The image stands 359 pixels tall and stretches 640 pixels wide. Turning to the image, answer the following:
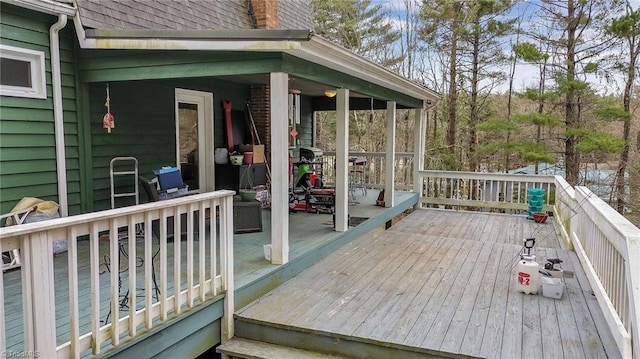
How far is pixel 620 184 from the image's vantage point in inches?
488

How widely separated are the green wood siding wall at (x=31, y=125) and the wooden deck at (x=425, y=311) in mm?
2579

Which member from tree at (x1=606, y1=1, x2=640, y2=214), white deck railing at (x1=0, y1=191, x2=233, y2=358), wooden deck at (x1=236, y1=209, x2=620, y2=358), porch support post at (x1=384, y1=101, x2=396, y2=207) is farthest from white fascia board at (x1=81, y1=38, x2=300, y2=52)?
tree at (x1=606, y1=1, x2=640, y2=214)

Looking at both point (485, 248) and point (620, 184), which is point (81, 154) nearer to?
point (485, 248)

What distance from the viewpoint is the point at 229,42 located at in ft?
12.2

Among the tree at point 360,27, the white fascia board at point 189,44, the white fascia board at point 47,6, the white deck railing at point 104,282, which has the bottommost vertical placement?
the white deck railing at point 104,282

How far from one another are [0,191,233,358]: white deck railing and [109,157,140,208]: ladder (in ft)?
4.24

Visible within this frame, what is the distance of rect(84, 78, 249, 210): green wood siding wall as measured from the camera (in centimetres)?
509

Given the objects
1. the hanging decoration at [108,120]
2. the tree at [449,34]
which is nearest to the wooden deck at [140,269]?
the hanging decoration at [108,120]

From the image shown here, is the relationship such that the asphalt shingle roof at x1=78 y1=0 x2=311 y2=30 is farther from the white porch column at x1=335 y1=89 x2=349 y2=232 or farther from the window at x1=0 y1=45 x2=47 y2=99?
the white porch column at x1=335 y1=89 x2=349 y2=232

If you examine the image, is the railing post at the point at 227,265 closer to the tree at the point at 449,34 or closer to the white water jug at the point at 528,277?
the white water jug at the point at 528,277

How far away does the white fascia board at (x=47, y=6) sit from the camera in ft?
13.2

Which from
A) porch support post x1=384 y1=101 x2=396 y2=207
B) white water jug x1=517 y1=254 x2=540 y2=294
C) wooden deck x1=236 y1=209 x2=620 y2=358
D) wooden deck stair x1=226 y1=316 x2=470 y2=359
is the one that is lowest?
wooden deck stair x1=226 y1=316 x2=470 y2=359

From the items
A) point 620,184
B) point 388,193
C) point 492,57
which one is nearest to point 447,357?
point 388,193

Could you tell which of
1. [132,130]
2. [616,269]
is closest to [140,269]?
[132,130]
